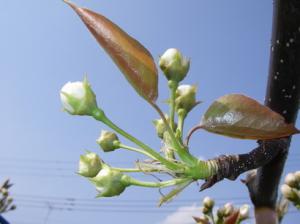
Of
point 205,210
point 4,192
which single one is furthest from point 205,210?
point 4,192

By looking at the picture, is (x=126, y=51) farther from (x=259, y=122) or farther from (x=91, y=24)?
(x=259, y=122)

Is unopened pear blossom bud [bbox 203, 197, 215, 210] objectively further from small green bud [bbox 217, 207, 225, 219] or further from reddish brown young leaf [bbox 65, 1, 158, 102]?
reddish brown young leaf [bbox 65, 1, 158, 102]

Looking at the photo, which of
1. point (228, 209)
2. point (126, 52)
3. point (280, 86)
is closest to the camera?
point (126, 52)

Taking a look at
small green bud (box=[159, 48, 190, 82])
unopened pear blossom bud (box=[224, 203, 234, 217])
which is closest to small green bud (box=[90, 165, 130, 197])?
small green bud (box=[159, 48, 190, 82])

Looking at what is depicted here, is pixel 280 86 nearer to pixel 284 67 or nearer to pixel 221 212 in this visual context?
pixel 284 67

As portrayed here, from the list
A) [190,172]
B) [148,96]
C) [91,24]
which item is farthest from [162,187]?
[91,24]
